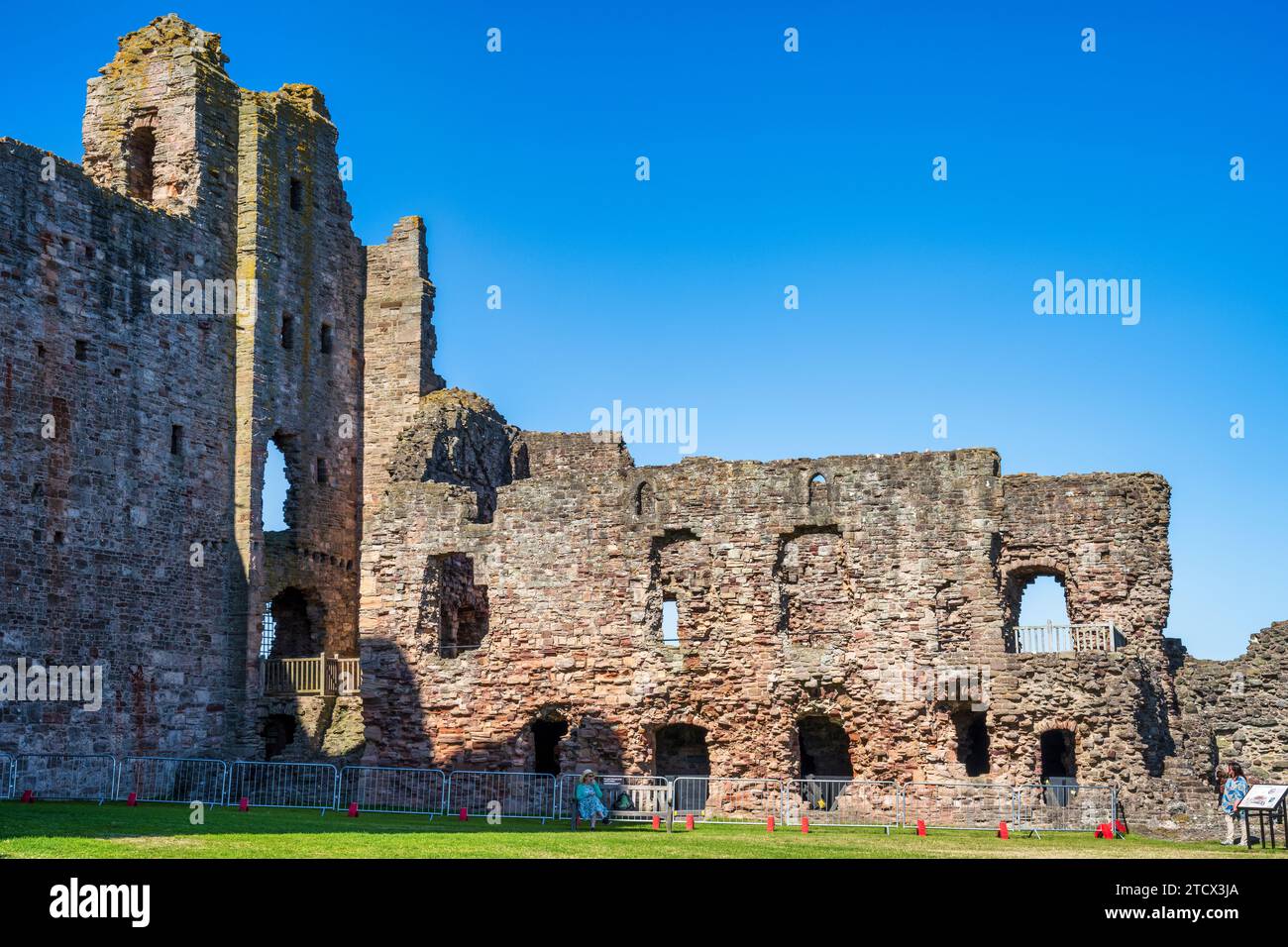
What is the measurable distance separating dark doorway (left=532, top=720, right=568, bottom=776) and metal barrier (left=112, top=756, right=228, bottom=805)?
672cm

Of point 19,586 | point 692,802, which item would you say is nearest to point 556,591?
point 692,802

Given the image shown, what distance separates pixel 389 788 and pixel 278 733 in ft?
14.4

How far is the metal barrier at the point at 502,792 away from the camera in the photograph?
28.3 meters

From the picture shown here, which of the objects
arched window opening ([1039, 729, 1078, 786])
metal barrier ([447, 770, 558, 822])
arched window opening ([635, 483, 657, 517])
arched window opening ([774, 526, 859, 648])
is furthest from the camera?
arched window opening ([635, 483, 657, 517])

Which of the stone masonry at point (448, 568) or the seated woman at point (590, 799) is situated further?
the stone masonry at point (448, 568)

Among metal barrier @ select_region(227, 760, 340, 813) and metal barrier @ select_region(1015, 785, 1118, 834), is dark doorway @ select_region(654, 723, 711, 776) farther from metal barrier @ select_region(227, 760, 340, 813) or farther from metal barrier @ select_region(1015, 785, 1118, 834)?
metal barrier @ select_region(1015, 785, 1118, 834)

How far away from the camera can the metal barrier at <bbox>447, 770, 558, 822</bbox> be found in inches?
1116

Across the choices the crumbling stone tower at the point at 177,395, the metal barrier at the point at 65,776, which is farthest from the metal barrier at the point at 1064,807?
the metal barrier at the point at 65,776

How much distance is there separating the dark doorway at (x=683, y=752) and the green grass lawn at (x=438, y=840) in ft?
23.7

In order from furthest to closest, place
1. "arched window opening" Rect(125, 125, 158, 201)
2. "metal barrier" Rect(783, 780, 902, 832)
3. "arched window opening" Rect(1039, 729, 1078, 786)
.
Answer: "arched window opening" Rect(125, 125, 158, 201)
"arched window opening" Rect(1039, 729, 1078, 786)
"metal barrier" Rect(783, 780, 902, 832)

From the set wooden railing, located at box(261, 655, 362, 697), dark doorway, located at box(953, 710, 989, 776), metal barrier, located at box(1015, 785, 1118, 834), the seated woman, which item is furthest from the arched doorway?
metal barrier, located at box(1015, 785, 1118, 834)

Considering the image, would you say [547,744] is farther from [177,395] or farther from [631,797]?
[177,395]

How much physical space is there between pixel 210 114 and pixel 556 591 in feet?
45.2

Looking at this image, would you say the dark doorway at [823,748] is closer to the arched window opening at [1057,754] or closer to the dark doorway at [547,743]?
the arched window opening at [1057,754]
